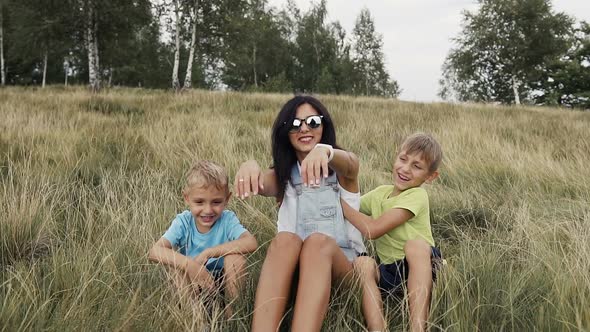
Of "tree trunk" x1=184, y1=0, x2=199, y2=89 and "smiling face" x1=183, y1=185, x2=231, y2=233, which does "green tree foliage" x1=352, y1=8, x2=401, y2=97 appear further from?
"smiling face" x1=183, y1=185, x2=231, y2=233

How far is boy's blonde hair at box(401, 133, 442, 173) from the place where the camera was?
2.30 metres

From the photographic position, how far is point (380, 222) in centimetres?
214

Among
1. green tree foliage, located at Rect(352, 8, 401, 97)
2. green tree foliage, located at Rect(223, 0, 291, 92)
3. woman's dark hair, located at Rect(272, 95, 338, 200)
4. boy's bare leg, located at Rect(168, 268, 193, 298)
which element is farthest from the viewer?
green tree foliage, located at Rect(352, 8, 401, 97)

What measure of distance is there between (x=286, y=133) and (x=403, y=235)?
0.83 m

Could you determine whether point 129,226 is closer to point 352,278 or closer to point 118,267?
point 118,267

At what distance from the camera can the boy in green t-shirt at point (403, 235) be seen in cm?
182

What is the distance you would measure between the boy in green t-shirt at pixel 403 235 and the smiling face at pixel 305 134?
0.38m

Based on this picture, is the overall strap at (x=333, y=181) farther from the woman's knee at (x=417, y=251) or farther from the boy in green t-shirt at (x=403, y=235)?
the woman's knee at (x=417, y=251)

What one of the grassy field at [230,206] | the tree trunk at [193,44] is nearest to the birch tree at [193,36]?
the tree trunk at [193,44]

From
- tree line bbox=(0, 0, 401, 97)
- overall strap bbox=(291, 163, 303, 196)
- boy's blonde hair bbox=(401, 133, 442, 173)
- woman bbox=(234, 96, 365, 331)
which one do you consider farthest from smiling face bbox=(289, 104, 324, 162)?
tree line bbox=(0, 0, 401, 97)

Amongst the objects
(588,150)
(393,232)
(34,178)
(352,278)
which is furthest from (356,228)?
(588,150)

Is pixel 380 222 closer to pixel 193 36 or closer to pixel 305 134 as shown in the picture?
pixel 305 134

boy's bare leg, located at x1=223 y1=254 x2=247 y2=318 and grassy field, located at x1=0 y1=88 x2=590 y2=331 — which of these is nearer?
grassy field, located at x1=0 y1=88 x2=590 y2=331

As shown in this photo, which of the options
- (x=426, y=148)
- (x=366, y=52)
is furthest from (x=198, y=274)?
(x=366, y=52)
